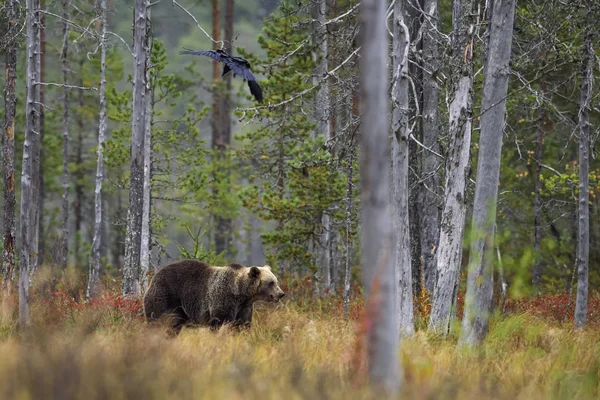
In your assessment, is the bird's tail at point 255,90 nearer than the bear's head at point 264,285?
Yes

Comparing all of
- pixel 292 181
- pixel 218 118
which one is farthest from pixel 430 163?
pixel 218 118

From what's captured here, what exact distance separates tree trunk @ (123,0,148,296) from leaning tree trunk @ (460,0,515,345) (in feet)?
24.0

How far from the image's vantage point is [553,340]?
9.32 metres

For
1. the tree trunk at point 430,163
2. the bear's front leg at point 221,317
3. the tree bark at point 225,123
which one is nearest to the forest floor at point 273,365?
the bear's front leg at point 221,317

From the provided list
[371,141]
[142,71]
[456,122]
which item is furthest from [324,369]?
[142,71]

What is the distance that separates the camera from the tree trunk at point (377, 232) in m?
4.91

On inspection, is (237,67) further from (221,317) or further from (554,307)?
(554,307)

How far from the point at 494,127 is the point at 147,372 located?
5.68 meters

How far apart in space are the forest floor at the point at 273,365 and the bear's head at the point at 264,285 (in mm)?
754

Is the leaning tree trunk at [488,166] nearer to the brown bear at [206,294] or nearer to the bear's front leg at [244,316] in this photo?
the brown bear at [206,294]

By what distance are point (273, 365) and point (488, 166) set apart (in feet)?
13.4

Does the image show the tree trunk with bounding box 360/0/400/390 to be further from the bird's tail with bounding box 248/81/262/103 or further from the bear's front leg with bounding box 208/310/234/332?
the bear's front leg with bounding box 208/310/234/332

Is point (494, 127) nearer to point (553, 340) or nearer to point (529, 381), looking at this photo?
point (553, 340)

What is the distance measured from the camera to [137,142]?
14227 mm
